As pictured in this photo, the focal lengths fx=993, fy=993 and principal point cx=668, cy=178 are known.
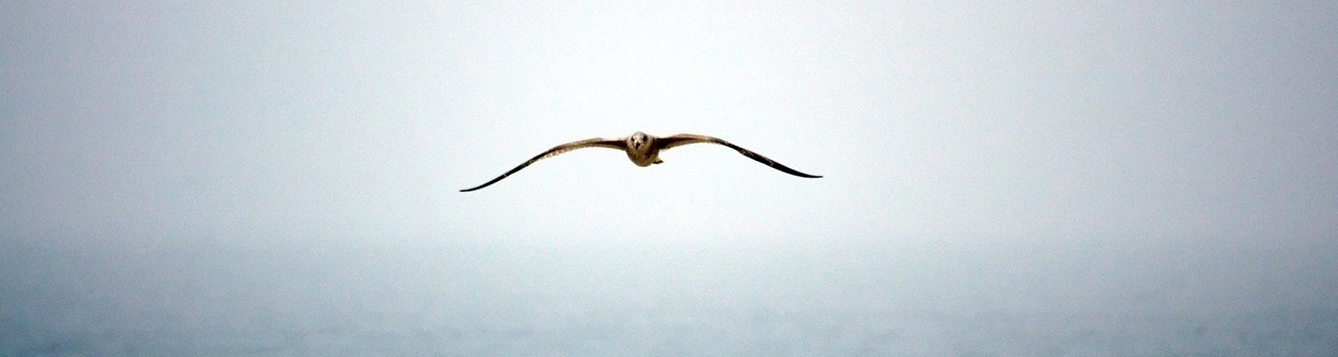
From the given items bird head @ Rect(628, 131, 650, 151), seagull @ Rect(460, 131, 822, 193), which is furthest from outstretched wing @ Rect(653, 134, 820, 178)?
bird head @ Rect(628, 131, 650, 151)

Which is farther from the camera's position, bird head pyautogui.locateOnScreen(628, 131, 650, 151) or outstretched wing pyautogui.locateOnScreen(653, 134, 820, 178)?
bird head pyautogui.locateOnScreen(628, 131, 650, 151)

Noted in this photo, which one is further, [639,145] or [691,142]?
[691,142]

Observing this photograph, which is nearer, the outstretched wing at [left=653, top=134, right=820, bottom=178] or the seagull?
the outstretched wing at [left=653, top=134, right=820, bottom=178]

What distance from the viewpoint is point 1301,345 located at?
431ft

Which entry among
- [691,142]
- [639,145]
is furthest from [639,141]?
[691,142]

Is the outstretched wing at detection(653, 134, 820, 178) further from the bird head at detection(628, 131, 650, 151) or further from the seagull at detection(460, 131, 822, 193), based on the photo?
the bird head at detection(628, 131, 650, 151)

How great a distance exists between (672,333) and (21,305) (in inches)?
4876

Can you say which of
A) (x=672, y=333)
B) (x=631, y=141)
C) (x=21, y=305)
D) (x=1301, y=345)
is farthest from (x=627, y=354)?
(x=21, y=305)

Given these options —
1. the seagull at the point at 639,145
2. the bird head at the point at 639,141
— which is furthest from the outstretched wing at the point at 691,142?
the bird head at the point at 639,141

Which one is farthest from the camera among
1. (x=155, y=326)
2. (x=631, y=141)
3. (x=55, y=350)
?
(x=155, y=326)

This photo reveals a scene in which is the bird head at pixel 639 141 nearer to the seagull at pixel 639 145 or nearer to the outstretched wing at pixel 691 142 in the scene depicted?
the seagull at pixel 639 145

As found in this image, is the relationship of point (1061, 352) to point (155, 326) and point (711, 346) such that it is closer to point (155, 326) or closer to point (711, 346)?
point (711, 346)

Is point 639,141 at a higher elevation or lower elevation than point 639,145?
higher

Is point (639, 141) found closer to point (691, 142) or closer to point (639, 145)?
point (639, 145)
